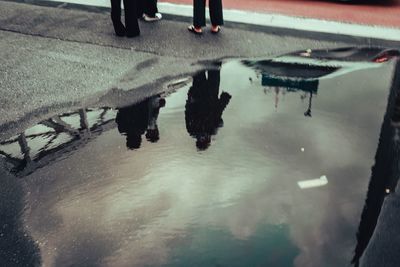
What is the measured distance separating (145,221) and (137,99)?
2221 mm

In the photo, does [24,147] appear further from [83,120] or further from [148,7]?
[148,7]

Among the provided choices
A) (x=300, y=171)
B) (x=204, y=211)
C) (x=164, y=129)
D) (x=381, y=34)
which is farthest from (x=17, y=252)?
(x=381, y=34)

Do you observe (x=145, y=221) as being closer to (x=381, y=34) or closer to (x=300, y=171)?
(x=300, y=171)

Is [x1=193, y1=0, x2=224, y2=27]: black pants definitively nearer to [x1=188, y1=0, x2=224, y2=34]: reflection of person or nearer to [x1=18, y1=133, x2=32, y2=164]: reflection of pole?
[x1=188, y1=0, x2=224, y2=34]: reflection of person

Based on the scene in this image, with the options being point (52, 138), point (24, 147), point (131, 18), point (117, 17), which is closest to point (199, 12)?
point (131, 18)

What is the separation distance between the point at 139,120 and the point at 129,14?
280 cm

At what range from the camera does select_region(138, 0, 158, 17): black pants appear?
7918mm

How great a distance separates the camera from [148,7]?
7957mm

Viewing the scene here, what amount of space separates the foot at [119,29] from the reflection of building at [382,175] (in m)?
4.42

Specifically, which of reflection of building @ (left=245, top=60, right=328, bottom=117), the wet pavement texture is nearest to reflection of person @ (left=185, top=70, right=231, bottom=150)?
the wet pavement texture

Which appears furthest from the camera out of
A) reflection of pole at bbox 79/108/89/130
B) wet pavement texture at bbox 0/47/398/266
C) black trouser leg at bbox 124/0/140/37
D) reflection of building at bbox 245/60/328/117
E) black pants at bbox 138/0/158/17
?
black pants at bbox 138/0/158/17

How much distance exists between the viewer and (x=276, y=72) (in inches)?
240

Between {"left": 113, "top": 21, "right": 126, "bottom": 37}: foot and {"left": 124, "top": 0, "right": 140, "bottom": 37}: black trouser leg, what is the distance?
12 cm

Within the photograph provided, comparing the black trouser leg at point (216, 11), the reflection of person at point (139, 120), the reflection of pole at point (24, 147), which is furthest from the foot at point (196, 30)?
the reflection of pole at point (24, 147)
